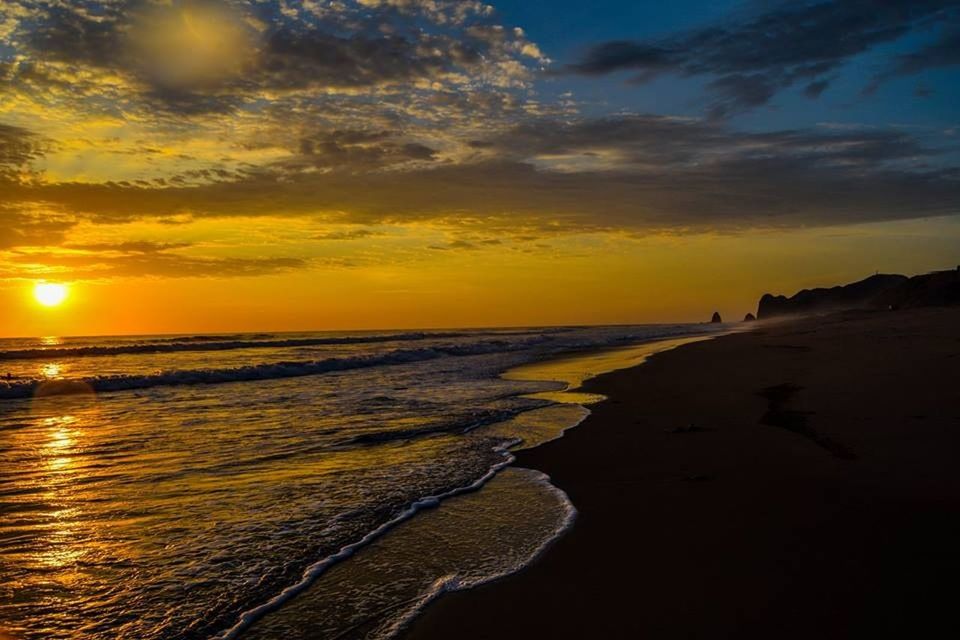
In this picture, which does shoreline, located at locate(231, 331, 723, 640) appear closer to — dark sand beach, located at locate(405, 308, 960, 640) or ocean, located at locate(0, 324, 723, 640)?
ocean, located at locate(0, 324, 723, 640)

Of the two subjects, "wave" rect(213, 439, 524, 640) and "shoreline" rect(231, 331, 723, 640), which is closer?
"wave" rect(213, 439, 524, 640)

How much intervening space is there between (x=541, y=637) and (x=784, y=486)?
A: 4.10 meters

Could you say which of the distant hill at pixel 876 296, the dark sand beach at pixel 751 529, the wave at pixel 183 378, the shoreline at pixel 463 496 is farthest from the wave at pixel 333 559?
the distant hill at pixel 876 296

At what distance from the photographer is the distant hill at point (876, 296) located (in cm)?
5312

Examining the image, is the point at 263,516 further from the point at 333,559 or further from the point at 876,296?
the point at 876,296

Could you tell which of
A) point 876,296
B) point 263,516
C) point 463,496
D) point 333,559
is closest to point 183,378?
point 263,516

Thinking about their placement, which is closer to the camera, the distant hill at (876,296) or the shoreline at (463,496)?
the shoreline at (463,496)

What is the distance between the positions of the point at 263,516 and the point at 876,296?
85869 mm

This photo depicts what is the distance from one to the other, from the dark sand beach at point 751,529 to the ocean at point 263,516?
1.73 feet

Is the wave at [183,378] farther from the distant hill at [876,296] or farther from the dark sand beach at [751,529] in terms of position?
the distant hill at [876,296]

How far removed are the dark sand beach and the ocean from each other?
528mm

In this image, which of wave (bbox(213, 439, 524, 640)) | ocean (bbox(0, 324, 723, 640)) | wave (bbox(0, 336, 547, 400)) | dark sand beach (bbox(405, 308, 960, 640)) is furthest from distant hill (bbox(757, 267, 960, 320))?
wave (bbox(213, 439, 524, 640))

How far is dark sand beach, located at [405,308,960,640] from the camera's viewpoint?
3811mm

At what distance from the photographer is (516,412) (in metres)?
13.6
